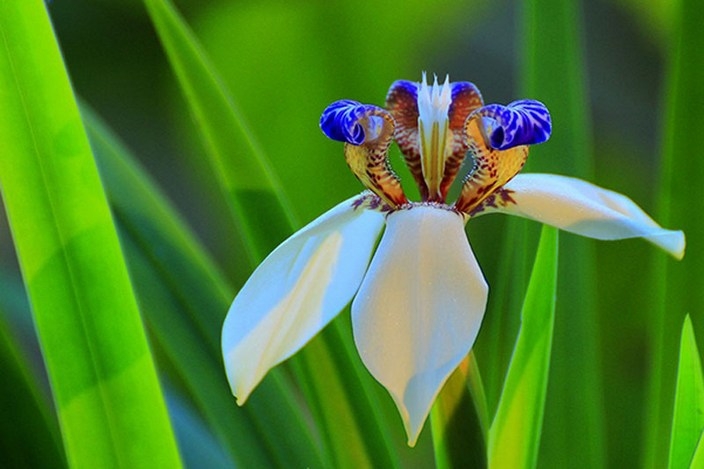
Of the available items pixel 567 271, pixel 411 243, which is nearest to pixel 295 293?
pixel 411 243

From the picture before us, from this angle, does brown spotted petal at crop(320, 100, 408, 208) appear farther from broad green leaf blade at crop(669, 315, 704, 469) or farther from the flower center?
broad green leaf blade at crop(669, 315, 704, 469)

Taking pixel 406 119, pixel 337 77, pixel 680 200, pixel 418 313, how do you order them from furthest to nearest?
pixel 337 77
pixel 680 200
pixel 406 119
pixel 418 313

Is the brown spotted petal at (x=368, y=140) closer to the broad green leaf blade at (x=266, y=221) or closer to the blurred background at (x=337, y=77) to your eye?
the broad green leaf blade at (x=266, y=221)

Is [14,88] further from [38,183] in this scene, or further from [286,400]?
[286,400]

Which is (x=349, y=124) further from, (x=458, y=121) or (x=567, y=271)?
(x=567, y=271)

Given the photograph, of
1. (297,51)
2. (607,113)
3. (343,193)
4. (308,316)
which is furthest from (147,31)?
(308,316)

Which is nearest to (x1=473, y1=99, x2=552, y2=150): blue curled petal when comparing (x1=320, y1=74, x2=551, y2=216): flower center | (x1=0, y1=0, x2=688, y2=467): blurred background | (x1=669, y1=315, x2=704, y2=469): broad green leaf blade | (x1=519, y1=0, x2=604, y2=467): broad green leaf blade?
(x1=320, y1=74, x2=551, y2=216): flower center
